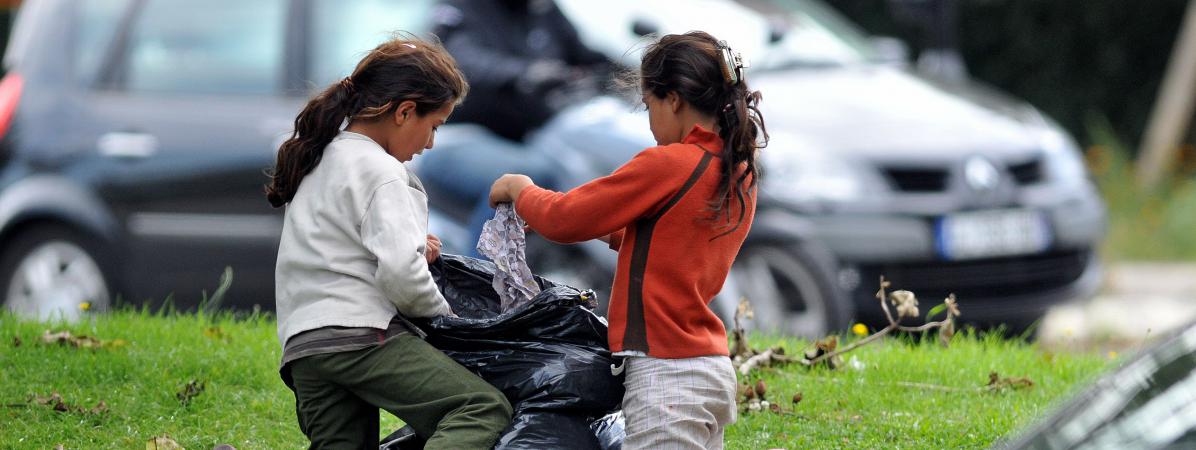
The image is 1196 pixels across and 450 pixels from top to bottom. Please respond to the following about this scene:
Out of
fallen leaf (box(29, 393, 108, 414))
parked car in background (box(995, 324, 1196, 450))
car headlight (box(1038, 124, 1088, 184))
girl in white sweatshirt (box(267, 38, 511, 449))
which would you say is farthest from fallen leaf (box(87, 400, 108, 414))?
car headlight (box(1038, 124, 1088, 184))

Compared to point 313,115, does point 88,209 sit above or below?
below

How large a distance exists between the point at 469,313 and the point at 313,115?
1.94ft

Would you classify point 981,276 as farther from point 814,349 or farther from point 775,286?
point 814,349

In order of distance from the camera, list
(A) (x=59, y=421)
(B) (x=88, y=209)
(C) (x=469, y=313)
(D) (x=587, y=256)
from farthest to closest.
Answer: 1. (B) (x=88, y=209)
2. (D) (x=587, y=256)
3. (A) (x=59, y=421)
4. (C) (x=469, y=313)

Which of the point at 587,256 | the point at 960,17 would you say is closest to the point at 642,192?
the point at 587,256

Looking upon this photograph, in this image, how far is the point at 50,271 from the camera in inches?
290

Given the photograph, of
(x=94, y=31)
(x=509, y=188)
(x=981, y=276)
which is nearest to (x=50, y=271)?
(x=94, y=31)

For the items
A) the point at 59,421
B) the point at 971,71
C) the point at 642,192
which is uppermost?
the point at 971,71

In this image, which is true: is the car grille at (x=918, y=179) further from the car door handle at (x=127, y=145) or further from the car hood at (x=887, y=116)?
the car door handle at (x=127, y=145)

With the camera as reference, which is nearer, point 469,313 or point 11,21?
point 469,313

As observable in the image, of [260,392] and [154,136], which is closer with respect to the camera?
[260,392]

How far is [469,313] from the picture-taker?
3688 millimetres

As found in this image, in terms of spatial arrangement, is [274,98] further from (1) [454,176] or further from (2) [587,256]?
(2) [587,256]

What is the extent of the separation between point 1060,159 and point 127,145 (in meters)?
4.10
